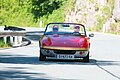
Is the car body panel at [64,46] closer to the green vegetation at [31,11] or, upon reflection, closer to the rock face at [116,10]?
the rock face at [116,10]

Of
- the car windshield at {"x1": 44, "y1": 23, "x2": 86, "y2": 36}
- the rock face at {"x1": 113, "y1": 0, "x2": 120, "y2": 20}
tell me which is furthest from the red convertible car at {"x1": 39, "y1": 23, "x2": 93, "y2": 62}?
the rock face at {"x1": 113, "y1": 0, "x2": 120, "y2": 20}

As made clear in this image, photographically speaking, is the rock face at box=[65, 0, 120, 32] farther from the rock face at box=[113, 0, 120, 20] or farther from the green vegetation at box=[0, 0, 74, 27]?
the green vegetation at box=[0, 0, 74, 27]

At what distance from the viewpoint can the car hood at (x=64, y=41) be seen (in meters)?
19.0

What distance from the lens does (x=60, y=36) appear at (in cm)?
1962

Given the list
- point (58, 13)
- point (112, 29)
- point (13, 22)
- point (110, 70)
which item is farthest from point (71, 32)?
point (13, 22)

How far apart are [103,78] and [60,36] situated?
6.33 metres

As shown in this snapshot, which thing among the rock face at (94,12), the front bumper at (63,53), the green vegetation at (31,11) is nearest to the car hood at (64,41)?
the front bumper at (63,53)

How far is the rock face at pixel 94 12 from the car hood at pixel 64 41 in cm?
3590

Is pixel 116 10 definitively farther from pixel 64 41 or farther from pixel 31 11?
pixel 64 41

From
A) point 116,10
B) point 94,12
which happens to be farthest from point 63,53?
point 94,12

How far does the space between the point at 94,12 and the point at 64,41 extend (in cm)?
4313

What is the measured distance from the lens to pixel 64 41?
1914cm

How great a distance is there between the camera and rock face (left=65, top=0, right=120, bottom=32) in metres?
56.3

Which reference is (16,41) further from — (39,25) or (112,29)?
(39,25)
